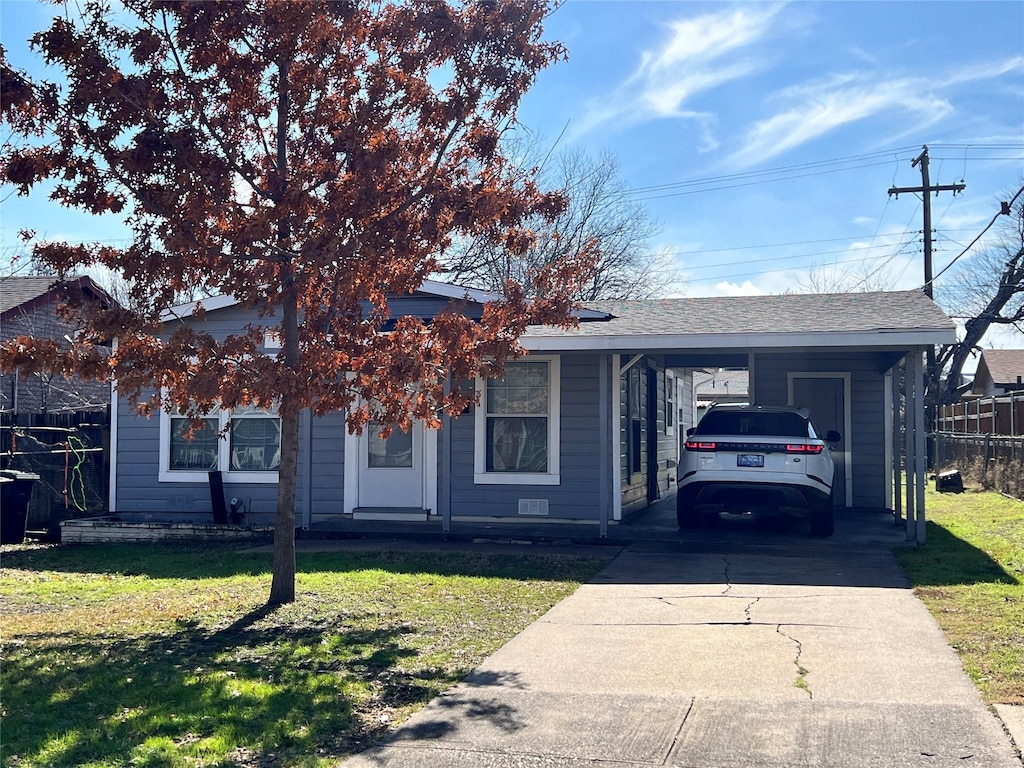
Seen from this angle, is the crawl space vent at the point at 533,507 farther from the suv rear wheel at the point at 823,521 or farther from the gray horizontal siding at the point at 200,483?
the suv rear wheel at the point at 823,521

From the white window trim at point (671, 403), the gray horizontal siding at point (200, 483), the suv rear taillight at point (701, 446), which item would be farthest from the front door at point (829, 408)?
the gray horizontal siding at point (200, 483)

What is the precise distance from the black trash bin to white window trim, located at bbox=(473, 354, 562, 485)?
19.6 feet

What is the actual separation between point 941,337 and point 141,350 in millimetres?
8153

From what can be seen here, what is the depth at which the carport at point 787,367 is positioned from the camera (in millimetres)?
11508

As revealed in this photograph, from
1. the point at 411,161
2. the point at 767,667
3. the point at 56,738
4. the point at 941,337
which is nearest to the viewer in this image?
the point at 56,738

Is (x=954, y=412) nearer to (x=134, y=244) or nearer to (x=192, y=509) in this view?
(x=192, y=509)

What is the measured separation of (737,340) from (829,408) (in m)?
5.17

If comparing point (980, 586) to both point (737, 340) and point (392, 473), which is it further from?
point (392, 473)

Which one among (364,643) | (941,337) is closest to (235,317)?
(364,643)

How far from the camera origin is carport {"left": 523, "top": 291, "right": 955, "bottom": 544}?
453 inches

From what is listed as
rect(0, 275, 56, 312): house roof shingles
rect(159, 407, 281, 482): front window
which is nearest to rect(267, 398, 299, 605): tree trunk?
rect(159, 407, 281, 482): front window

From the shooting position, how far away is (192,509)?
14.2m

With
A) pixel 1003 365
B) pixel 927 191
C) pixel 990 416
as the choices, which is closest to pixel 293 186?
pixel 990 416

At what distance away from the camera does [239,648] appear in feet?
22.3
